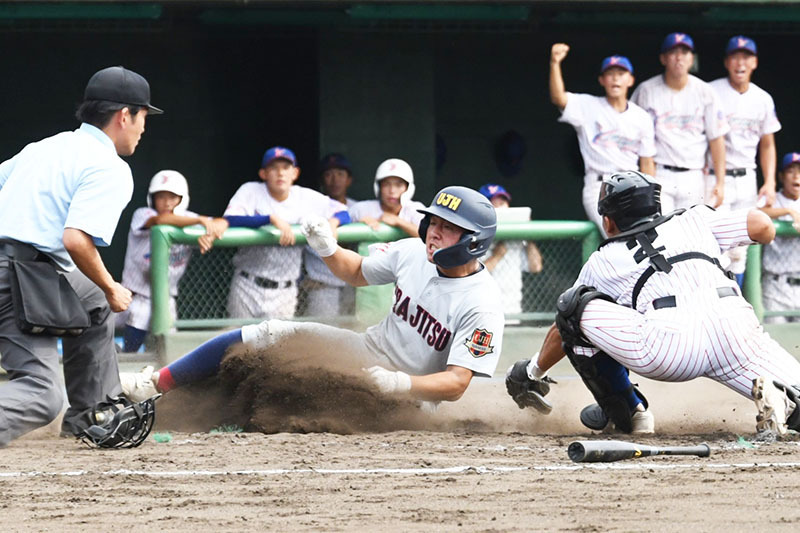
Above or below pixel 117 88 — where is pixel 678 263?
below

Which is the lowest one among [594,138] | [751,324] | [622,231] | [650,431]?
[650,431]

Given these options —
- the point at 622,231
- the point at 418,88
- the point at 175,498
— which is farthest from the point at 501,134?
the point at 175,498

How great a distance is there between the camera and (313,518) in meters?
3.90

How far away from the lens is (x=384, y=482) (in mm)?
4602

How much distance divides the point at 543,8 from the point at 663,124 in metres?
1.24

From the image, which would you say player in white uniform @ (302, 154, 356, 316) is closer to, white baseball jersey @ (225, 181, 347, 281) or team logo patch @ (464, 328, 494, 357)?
white baseball jersey @ (225, 181, 347, 281)

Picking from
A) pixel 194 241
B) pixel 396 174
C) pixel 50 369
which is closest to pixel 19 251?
pixel 50 369

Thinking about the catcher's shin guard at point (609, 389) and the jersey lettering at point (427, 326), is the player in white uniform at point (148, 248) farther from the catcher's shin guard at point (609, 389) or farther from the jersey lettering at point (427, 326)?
the catcher's shin guard at point (609, 389)

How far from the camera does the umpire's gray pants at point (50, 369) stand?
17.9 feet

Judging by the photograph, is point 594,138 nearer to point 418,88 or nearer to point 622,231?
point 418,88

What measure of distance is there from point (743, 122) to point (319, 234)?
4.32 meters

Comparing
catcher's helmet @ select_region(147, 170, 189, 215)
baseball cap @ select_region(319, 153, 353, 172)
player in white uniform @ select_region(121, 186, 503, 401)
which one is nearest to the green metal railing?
catcher's helmet @ select_region(147, 170, 189, 215)

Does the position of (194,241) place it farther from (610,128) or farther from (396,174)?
(610,128)

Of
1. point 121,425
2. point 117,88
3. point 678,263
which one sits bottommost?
point 121,425
